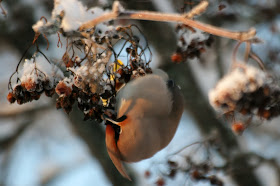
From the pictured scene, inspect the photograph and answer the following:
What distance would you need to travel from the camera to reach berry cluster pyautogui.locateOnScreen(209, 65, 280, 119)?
119 cm

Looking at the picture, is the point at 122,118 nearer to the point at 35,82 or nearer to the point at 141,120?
the point at 141,120

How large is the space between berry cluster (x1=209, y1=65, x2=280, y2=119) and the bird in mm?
259

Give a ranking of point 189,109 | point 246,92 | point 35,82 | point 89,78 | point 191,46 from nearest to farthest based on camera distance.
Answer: point 246,92
point 89,78
point 35,82
point 191,46
point 189,109

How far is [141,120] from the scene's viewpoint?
142cm

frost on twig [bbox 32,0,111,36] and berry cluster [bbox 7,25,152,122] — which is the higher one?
frost on twig [bbox 32,0,111,36]

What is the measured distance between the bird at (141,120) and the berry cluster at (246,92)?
10.2 inches

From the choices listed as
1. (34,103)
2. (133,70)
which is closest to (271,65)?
(133,70)

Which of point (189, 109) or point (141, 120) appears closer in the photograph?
point (141, 120)

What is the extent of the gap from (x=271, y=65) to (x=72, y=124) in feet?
5.56

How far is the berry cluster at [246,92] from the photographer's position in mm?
1194

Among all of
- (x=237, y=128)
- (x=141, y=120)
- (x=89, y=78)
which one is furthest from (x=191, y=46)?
(x=89, y=78)

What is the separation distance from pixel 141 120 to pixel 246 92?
0.42m

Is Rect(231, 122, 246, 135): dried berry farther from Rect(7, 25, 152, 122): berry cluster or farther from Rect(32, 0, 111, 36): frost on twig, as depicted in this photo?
Rect(32, 0, 111, 36): frost on twig

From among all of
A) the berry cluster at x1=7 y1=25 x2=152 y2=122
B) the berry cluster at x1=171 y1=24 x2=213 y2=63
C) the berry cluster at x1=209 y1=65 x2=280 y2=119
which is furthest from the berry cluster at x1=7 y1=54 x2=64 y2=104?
the berry cluster at x1=171 y1=24 x2=213 y2=63
